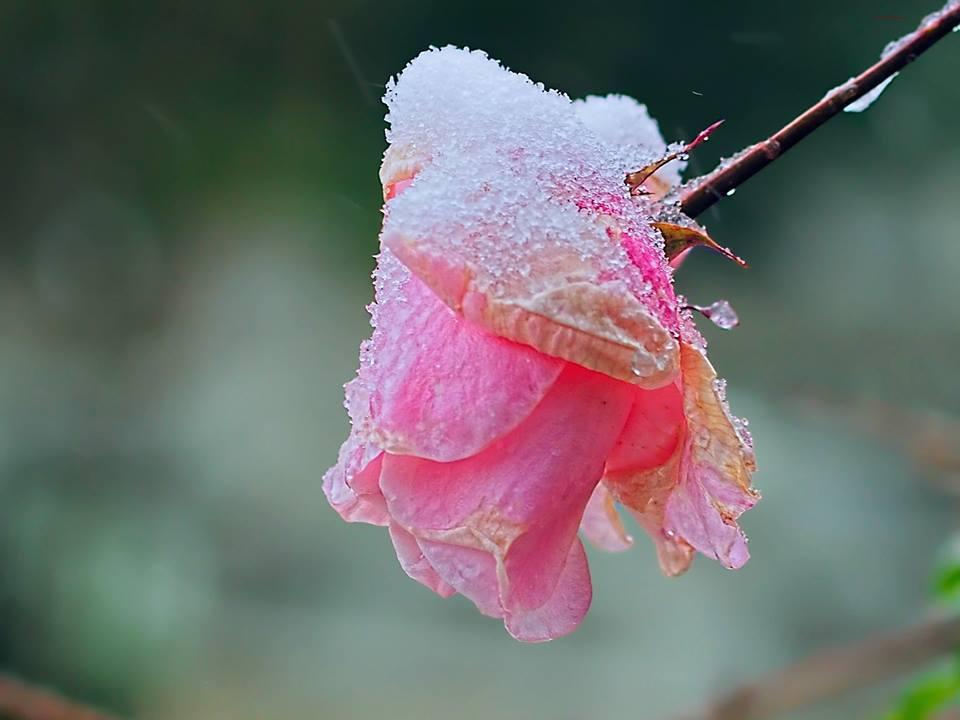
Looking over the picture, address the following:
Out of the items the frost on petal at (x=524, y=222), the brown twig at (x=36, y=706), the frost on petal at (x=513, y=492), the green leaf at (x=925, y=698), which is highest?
the frost on petal at (x=524, y=222)

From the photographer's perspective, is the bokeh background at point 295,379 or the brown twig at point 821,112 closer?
→ the brown twig at point 821,112

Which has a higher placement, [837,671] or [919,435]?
[919,435]

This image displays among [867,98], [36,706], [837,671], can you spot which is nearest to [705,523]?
[867,98]

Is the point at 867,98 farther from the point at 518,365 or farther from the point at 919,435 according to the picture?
the point at 919,435

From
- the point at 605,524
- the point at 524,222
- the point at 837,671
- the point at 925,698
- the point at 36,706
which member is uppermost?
the point at 524,222

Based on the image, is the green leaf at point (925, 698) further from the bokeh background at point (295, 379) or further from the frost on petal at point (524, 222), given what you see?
the bokeh background at point (295, 379)

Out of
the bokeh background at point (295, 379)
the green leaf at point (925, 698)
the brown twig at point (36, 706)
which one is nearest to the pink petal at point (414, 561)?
the green leaf at point (925, 698)

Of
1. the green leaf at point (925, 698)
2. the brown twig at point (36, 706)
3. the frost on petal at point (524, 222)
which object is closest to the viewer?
the frost on petal at point (524, 222)

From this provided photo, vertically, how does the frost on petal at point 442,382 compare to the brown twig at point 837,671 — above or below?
above

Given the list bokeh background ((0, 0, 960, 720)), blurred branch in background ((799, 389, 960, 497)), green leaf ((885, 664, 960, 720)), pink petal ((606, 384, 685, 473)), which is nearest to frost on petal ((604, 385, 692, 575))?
pink petal ((606, 384, 685, 473))
